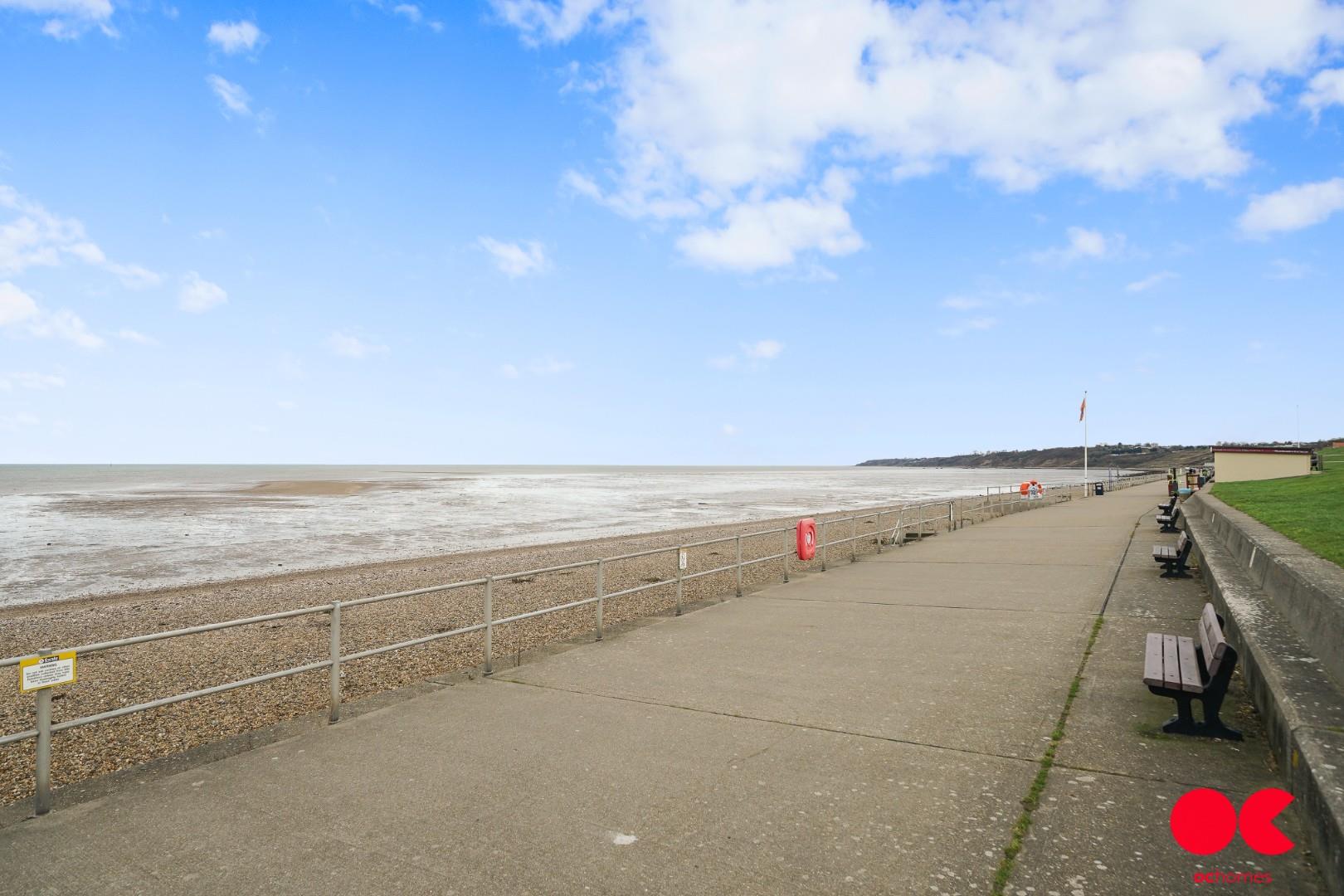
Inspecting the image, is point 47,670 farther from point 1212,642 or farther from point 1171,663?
point 1212,642

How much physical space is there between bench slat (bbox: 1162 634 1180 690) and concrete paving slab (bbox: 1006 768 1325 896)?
0.92 meters

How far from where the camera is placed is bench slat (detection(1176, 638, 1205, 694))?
15.8ft

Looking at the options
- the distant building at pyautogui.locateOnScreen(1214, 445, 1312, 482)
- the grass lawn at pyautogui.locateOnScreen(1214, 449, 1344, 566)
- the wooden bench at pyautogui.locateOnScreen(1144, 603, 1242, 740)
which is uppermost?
the distant building at pyautogui.locateOnScreen(1214, 445, 1312, 482)

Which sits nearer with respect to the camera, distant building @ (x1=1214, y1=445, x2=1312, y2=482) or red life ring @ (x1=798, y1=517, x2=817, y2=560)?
red life ring @ (x1=798, y1=517, x2=817, y2=560)

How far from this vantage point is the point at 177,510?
154ft

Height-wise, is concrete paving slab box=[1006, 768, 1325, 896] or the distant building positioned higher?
the distant building

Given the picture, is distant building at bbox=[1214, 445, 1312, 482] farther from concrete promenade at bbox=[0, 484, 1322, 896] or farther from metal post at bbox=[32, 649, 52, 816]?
metal post at bbox=[32, 649, 52, 816]

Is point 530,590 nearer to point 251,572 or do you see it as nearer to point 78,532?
point 251,572

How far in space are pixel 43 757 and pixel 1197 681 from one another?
673cm

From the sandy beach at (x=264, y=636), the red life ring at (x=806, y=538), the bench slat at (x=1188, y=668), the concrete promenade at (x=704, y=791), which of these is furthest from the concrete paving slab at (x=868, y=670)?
the red life ring at (x=806, y=538)

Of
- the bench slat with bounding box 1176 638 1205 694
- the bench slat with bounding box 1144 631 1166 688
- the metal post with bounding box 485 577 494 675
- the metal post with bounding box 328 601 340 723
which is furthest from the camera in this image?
the metal post with bounding box 485 577 494 675

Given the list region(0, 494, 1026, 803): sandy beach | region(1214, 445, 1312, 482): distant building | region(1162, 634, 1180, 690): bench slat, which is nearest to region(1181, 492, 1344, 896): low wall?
region(1162, 634, 1180, 690): bench slat

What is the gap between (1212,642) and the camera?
203 inches

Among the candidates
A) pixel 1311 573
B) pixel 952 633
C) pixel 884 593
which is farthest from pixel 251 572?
pixel 1311 573
